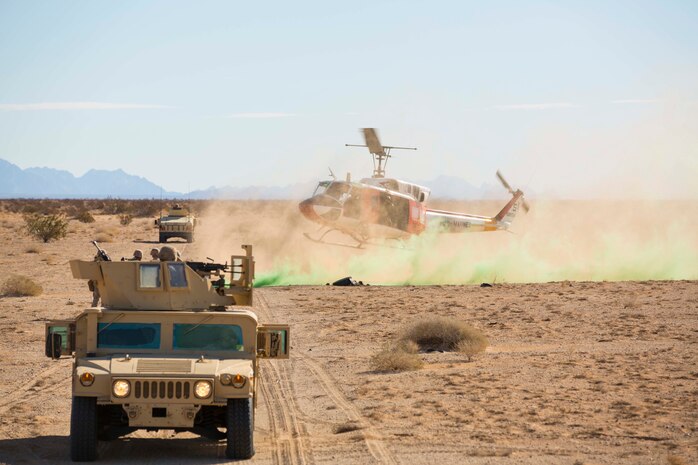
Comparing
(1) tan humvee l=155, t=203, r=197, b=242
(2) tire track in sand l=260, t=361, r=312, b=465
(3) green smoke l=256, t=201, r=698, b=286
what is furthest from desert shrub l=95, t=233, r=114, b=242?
(2) tire track in sand l=260, t=361, r=312, b=465

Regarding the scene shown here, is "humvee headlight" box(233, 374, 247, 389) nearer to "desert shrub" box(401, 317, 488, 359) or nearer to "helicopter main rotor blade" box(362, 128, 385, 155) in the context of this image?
"desert shrub" box(401, 317, 488, 359)

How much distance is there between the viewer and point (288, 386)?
1587 cm

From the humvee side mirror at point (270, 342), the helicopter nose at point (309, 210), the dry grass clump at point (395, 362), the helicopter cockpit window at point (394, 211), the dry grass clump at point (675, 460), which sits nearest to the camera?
the dry grass clump at point (675, 460)

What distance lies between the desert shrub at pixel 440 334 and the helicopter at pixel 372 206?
12037 millimetres

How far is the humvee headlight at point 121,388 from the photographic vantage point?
9.99 metres

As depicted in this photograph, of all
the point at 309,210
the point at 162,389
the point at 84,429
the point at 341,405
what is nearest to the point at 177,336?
the point at 162,389

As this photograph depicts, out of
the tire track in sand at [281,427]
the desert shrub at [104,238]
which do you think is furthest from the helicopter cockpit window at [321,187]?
the desert shrub at [104,238]

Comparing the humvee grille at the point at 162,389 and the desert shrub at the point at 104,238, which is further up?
the humvee grille at the point at 162,389

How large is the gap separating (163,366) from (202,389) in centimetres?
47

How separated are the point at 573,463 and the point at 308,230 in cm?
3472

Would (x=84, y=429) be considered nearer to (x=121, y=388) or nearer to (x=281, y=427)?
(x=121, y=388)

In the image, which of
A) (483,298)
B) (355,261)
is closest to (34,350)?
(483,298)

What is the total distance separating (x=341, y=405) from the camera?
1427 cm

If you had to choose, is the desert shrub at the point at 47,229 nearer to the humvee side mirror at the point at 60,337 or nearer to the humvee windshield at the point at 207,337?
the humvee side mirror at the point at 60,337
